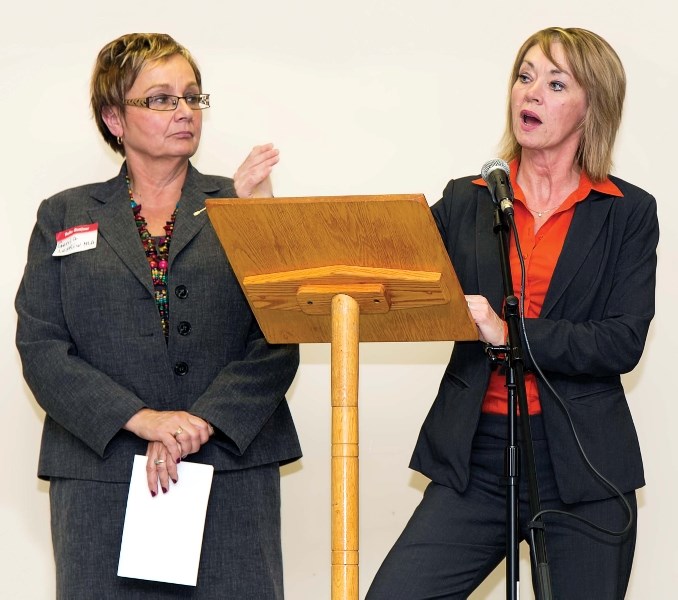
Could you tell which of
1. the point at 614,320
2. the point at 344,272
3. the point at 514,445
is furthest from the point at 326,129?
the point at 514,445

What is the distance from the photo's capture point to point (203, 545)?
129 inches

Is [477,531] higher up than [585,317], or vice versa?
[585,317]

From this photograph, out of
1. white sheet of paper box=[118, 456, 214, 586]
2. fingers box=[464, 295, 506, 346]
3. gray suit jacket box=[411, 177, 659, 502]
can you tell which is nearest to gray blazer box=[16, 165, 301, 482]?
white sheet of paper box=[118, 456, 214, 586]

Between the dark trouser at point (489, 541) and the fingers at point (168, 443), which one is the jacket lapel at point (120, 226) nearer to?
the fingers at point (168, 443)

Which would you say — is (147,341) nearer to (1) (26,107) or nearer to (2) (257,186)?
(2) (257,186)

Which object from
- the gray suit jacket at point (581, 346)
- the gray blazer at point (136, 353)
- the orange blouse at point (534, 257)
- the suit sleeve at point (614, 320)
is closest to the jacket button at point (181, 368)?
the gray blazer at point (136, 353)

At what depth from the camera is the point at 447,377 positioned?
3107 mm

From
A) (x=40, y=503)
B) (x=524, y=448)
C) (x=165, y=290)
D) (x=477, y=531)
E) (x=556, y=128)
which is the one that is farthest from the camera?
(x=40, y=503)

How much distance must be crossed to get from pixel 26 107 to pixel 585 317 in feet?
7.64

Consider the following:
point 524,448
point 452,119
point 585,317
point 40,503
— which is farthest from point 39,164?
point 524,448

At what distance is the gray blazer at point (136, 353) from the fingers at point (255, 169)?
39 centimetres

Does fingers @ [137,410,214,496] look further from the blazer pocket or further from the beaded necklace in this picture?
the blazer pocket

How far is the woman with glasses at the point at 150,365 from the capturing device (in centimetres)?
324

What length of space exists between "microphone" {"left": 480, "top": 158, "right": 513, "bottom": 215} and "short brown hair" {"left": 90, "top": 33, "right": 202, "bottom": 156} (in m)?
1.14
